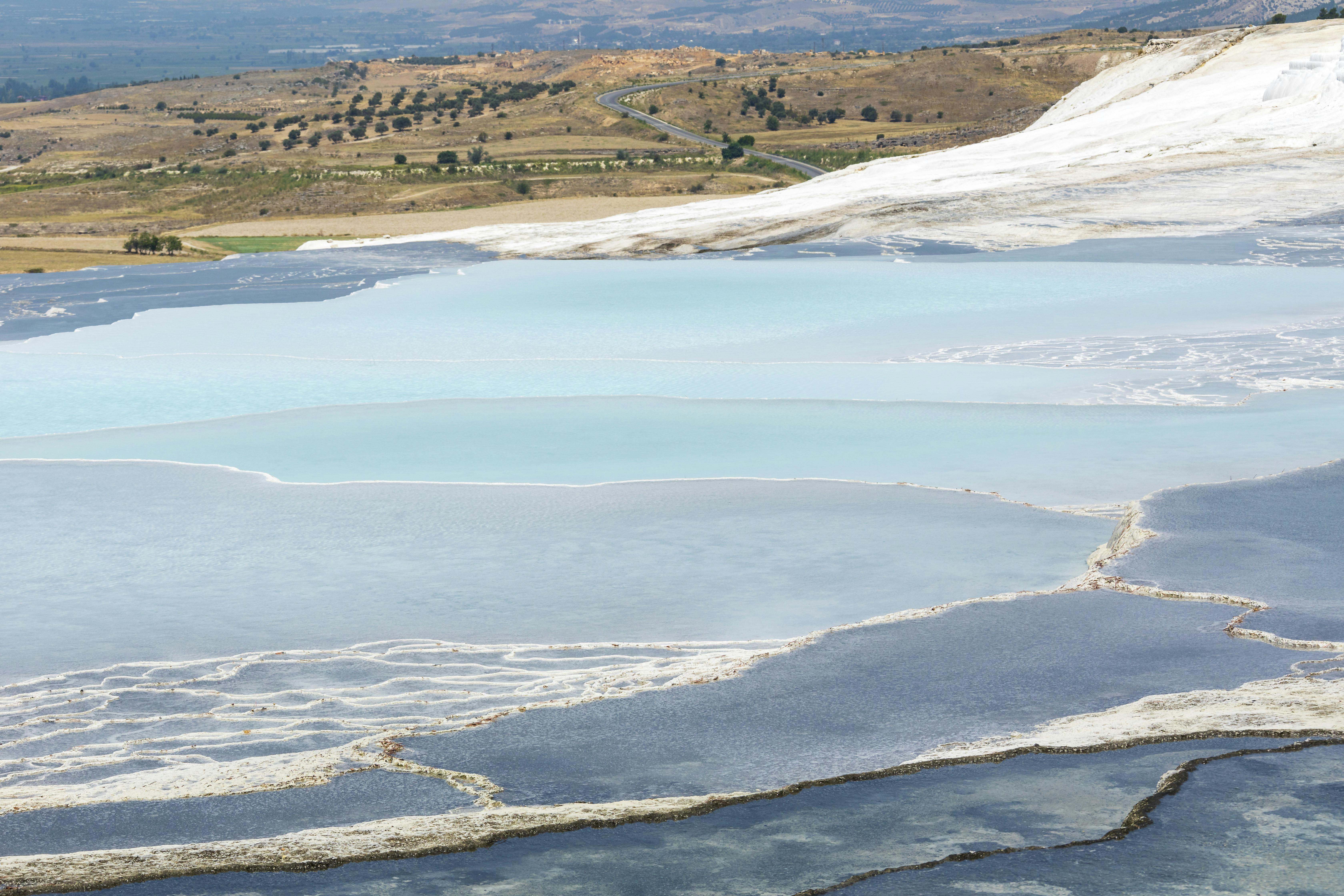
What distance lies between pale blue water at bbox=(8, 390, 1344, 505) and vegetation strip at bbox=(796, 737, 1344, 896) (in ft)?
16.8

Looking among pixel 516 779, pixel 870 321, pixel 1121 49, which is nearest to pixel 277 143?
pixel 1121 49

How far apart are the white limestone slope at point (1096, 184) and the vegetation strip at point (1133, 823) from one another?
19966 millimetres

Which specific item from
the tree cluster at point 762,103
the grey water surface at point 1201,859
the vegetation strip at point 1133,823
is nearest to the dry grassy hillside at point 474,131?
the tree cluster at point 762,103

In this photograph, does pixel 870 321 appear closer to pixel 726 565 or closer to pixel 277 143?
→ pixel 726 565

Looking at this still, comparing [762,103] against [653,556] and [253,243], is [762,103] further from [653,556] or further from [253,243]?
[653,556]

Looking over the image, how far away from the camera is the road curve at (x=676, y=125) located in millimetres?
72688

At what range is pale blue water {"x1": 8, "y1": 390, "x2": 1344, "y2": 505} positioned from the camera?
39.9 feet

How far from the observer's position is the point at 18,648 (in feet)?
28.5

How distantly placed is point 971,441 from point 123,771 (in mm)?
8798

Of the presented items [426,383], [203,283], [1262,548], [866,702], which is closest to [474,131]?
[203,283]

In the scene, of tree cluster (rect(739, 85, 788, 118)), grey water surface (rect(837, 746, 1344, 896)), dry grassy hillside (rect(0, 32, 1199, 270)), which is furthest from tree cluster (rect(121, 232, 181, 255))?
tree cluster (rect(739, 85, 788, 118))

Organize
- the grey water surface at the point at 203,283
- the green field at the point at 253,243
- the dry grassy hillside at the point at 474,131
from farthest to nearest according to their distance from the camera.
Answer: the dry grassy hillside at the point at 474,131, the green field at the point at 253,243, the grey water surface at the point at 203,283

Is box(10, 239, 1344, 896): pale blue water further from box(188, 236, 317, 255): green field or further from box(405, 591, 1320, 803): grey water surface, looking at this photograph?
box(188, 236, 317, 255): green field

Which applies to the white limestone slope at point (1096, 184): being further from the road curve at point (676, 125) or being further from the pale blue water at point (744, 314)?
the road curve at point (676, 125)
